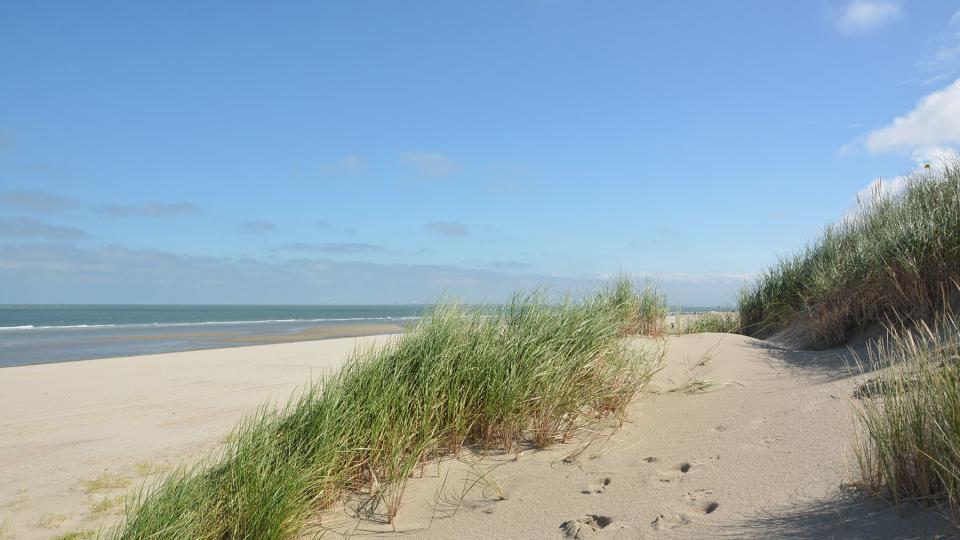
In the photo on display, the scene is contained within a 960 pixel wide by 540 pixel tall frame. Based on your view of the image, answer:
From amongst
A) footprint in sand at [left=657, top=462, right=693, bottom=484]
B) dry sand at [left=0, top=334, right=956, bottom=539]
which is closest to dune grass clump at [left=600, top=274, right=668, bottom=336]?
dry sand at [left=0, top=334, right=956, bottom=539]

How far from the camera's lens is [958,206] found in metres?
6.05

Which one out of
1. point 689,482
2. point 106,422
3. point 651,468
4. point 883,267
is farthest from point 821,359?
point 106,422

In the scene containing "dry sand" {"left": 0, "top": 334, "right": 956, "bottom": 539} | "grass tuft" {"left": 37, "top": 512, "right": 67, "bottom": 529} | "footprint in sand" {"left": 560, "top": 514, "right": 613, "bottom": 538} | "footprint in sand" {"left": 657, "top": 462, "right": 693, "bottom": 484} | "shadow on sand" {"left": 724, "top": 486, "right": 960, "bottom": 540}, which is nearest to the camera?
"shadow on sand" {"left": 724, "top": 486, "right": 960, "bottom": 540}

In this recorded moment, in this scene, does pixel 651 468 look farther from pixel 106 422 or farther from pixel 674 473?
pixel 106 422

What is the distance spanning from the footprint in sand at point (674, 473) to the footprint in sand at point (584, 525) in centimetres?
60

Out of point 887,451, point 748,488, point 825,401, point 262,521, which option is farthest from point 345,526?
point 825,401

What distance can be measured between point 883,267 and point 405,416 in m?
5.27

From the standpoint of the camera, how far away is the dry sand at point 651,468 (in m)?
3.10

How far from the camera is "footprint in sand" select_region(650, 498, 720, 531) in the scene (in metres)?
3.14

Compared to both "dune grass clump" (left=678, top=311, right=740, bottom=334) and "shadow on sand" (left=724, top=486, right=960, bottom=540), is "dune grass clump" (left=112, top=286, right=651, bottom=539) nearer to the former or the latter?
"shadow on sand" (left=724, top=486, right=960, bottom=540)

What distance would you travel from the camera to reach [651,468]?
4.04 m

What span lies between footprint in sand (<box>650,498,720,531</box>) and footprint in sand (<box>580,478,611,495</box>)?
59cm

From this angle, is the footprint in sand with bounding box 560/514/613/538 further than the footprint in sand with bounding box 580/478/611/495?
No

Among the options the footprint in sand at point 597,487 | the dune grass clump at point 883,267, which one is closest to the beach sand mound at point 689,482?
the footprint in sand at point 597,487
